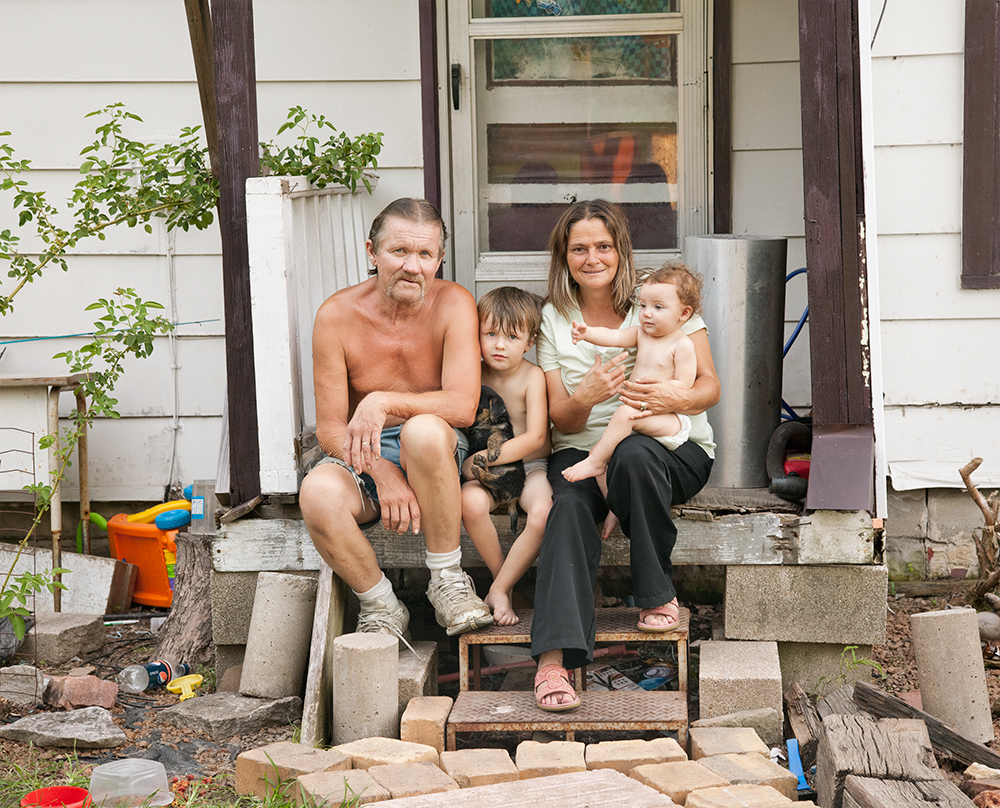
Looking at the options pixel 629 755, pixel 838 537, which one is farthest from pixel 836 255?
pixel 629 755

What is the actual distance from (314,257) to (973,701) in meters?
2.64

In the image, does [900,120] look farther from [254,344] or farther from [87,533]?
[87,533]

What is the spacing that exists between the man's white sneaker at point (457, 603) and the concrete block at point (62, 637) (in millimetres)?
1536

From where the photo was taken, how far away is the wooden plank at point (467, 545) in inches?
126

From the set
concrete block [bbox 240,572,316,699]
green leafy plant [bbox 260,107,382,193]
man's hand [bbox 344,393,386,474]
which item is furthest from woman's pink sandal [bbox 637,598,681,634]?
green leafy plant [bbox 260,107,382,193]

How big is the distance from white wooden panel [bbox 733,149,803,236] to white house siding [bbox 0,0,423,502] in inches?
55.4

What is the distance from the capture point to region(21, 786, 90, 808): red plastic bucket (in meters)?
2.38

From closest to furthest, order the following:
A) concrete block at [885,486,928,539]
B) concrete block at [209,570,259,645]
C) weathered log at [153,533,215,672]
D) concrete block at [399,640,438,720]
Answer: concrete block at [399,640,438,720] → concrete block at [209,570,259,645] → weathered log at [153,533,215,672] → concrete block at [885,486,928,539]

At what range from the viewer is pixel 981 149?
13.6 feet

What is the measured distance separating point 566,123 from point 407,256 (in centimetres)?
165

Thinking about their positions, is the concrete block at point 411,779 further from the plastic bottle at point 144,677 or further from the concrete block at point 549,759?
the plastic bottle at point 144,677

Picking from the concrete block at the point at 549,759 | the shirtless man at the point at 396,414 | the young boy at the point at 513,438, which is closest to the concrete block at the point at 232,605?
the shirtless man at the point at 396,414

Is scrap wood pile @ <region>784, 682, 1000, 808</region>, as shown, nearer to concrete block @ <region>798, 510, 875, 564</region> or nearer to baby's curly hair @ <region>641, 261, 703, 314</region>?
concrete block @ <region>798, 510, 875, 564</region>

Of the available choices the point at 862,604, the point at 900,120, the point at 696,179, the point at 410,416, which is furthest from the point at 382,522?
the point at 900,120
